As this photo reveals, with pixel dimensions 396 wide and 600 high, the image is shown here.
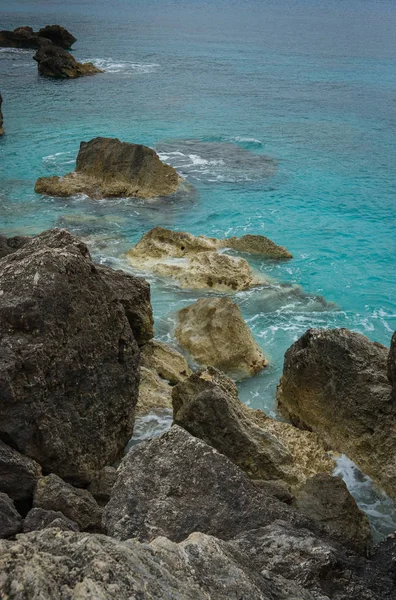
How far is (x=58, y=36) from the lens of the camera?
6662cm

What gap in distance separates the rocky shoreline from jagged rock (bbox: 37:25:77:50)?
60.5 meters

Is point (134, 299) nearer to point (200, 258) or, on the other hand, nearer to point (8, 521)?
point (8, 521)

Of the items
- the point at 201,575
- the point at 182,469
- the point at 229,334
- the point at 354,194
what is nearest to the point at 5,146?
the point at 354,194

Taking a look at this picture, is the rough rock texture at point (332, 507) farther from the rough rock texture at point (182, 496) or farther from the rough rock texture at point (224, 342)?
the rough rock texture at point (224, 342)

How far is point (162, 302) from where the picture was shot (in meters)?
18.7

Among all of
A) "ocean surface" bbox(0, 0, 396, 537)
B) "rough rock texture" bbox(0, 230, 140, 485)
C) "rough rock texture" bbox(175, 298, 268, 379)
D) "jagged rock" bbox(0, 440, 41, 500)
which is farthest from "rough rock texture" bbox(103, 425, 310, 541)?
"rough rock texture" bbox(175, 298, 268, 379)

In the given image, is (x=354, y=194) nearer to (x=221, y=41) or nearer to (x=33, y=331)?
(x=33, y=331)

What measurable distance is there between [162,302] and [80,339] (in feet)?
30.4

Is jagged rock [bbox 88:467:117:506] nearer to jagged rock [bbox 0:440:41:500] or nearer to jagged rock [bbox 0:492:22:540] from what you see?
jagged rock [bbox 0:440:41:500]

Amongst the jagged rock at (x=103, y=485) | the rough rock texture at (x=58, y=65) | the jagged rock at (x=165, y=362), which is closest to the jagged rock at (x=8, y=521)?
the jagged rock at (x=103, y=485)

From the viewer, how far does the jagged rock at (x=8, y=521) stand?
675 cm

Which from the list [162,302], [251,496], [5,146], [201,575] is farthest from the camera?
[5,146]

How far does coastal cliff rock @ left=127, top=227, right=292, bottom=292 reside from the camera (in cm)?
1970

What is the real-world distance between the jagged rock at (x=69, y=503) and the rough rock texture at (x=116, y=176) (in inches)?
792
